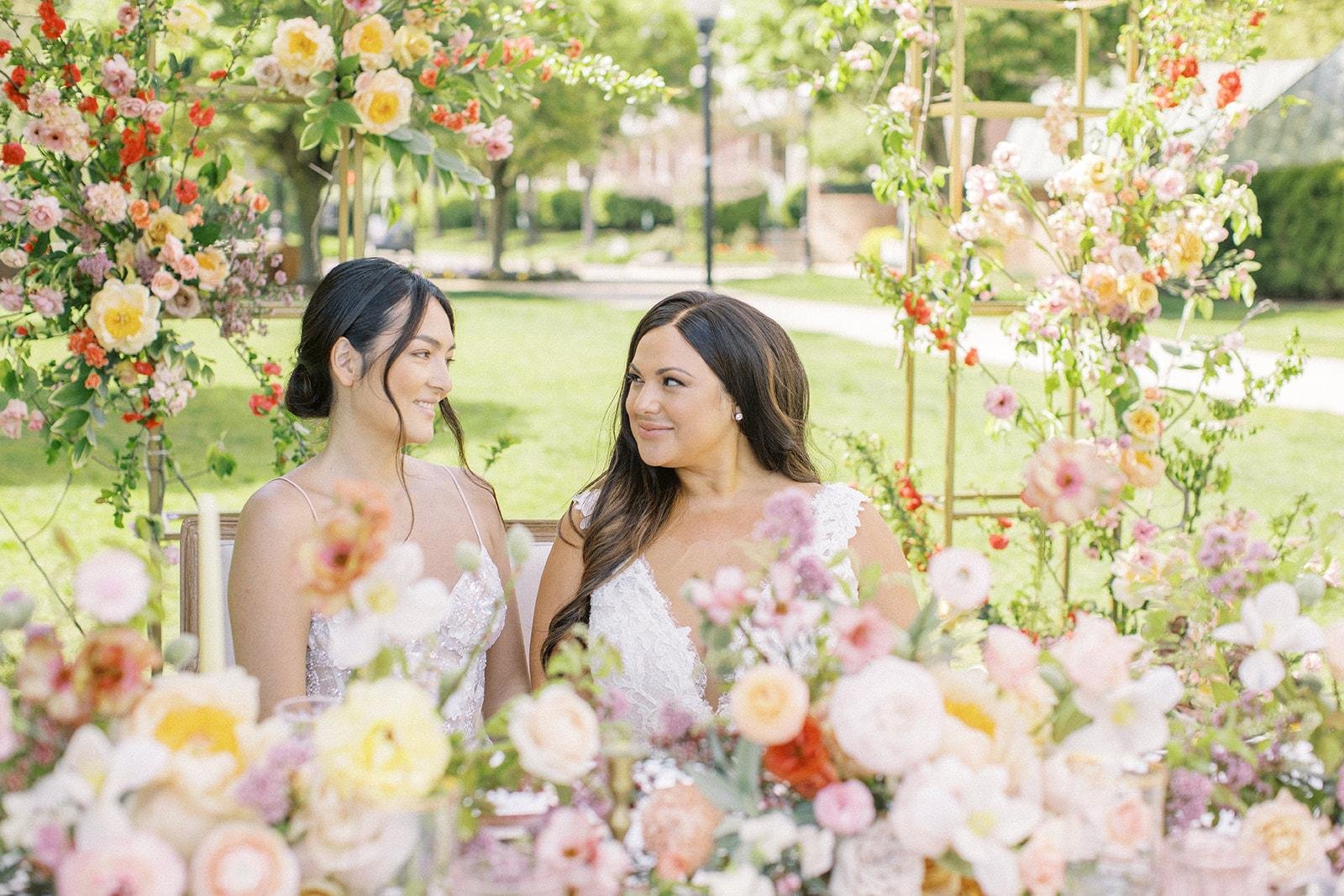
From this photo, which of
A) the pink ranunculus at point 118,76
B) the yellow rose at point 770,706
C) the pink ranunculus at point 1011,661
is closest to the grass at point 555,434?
the pink ranunculus at point 118,76

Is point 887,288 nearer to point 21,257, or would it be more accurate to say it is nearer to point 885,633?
point 21,257

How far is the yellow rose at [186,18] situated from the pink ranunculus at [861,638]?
8.06 ft

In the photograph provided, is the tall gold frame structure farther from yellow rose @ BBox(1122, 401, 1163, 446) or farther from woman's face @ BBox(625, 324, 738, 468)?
woman's face @ BBox(625, 324, 738, 468)

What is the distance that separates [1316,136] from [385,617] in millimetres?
18730

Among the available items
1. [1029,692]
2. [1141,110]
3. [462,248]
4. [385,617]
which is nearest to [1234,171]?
[1141,110]

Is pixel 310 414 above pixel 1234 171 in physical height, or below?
below

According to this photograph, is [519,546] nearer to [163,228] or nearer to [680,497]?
[680,497]

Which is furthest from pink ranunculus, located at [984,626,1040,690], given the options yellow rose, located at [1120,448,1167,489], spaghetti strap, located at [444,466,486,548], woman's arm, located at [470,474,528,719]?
spaghetti strap, located at [444,466,486,548]

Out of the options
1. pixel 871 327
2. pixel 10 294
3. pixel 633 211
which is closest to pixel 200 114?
pixel 10 294

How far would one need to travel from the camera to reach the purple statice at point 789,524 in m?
1.18

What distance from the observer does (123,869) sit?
1005 millimetres

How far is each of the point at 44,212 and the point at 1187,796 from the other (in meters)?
2.65

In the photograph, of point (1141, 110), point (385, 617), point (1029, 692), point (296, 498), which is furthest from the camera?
point (1141, 110)

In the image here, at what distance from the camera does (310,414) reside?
266 centimetres
